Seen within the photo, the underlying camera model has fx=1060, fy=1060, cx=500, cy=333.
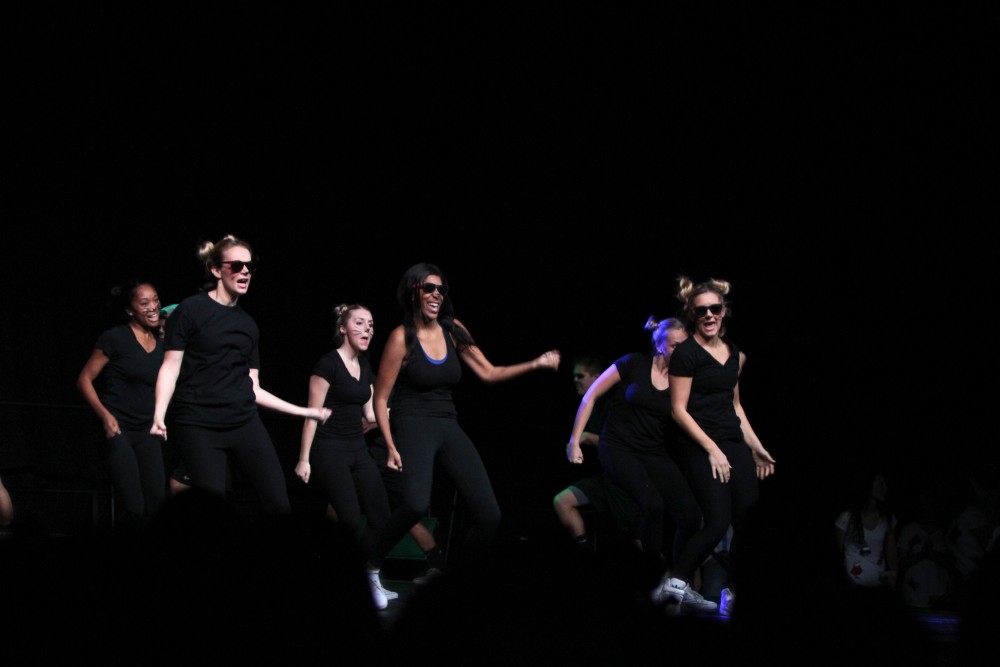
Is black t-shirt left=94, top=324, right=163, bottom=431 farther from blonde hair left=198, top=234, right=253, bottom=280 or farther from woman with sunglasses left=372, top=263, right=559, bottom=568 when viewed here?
woman with sunglasses left=372, top=263, right=559, bottom=568

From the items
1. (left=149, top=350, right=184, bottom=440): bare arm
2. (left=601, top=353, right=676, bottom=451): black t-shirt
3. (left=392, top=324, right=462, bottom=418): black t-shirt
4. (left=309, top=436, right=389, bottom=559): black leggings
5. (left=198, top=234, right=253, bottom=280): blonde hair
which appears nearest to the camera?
(left=149, top=350, right=184, bottom=440): bare arm

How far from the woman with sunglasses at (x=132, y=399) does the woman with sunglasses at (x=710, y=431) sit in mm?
3030

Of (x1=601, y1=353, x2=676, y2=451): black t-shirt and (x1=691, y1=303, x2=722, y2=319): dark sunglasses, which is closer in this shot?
(x1=691, y1=303, x2=722, y2=319): dark sunglasses

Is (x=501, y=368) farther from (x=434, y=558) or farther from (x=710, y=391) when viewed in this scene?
(x=434, y=558)

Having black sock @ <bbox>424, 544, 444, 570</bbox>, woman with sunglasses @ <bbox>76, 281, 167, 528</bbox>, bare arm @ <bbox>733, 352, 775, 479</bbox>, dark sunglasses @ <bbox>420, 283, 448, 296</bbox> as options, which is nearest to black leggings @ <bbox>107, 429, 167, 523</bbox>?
woman with sunglasses @ <bbox>76, 281, 167, 528</bbox>

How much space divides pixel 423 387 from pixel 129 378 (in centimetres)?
204

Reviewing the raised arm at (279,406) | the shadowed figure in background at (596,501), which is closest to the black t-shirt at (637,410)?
the shadowed figure in background at (596,501)

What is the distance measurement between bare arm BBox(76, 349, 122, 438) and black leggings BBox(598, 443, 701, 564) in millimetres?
2938

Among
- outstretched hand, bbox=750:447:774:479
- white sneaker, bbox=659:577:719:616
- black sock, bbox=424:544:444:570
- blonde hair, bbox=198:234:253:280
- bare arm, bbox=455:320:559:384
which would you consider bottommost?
white sneaker, bbox=659:577:719:616

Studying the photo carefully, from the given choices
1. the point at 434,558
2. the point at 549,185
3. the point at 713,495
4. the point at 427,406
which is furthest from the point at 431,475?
the point at 549,185

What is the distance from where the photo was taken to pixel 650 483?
644 cm

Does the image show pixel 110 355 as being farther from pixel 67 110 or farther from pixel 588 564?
pixel 588 564

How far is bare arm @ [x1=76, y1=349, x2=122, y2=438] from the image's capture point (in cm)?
604

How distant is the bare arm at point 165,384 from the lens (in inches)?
198
